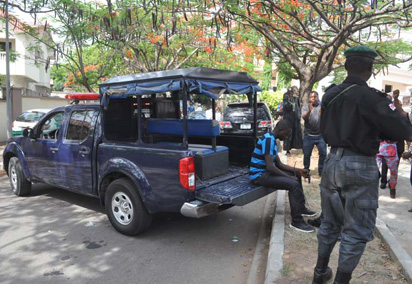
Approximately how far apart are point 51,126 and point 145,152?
107 inches

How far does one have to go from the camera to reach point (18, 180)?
22.0 ft

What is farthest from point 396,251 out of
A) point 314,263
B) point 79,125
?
point 79,125

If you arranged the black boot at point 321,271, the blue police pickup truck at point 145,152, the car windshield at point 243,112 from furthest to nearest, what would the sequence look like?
the car windshield at point 243,112
the blue police pickup truck at point 145,152
the black boot at point 321,271

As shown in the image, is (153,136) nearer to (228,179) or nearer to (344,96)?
(228,179)

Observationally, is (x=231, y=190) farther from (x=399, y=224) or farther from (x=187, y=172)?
(x=399, y=224)

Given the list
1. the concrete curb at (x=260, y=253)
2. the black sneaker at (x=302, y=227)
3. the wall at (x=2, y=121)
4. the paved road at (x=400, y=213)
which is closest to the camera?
the concrete curb at (x=260, y=253)

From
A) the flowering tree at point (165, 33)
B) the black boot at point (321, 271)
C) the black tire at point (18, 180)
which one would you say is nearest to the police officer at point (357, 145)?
the black boot at point (321, 271)

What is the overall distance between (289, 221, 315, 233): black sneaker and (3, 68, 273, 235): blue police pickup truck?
56cm

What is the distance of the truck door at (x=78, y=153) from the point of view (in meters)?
5.27

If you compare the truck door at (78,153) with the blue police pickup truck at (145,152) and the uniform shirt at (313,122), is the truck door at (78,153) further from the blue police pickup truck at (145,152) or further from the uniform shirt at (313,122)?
the uniform shirt at (313,122)

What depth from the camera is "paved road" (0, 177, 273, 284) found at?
3731 millimetres

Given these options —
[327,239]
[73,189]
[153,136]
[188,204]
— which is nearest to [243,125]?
[153,136]

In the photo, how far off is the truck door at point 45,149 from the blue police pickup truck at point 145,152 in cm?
2

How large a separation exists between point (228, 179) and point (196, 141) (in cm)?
145
